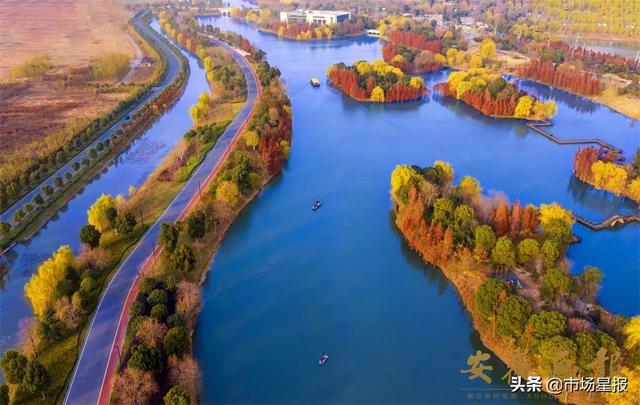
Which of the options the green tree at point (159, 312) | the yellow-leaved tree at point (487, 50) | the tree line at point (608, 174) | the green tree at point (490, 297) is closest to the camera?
the green tree at point (159, 312)

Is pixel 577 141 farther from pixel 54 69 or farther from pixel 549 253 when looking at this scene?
pixel 54 69

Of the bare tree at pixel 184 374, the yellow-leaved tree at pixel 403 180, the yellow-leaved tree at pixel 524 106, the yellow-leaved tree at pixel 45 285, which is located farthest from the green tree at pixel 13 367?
the yellow-leaved tree at pixel 524 106

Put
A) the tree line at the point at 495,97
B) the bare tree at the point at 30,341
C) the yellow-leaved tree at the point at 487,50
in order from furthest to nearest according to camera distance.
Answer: the yellow-leaved tree at the point at 487,50, the tree line at the point at 495,97, the bare tree at the point at 30,341

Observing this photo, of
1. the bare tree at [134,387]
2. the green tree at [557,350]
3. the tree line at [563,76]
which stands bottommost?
the bare tree at [134,387]

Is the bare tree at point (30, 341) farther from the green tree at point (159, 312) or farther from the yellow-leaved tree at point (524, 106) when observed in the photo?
the yellow-leaved tree at point (524, 106)

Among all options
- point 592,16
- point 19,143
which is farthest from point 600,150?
point 592,16

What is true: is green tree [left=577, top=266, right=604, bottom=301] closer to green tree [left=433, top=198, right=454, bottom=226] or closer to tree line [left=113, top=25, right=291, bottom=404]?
green tree [left=433, top=198, right=454, bottom=226]

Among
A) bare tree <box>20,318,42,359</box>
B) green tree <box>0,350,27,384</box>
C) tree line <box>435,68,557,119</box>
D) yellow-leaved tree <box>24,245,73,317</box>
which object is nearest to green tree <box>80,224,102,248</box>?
yellow-leaved tree <box>24,245,73,317</box>
